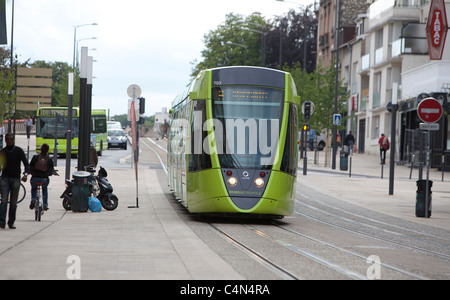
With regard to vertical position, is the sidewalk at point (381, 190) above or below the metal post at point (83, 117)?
below

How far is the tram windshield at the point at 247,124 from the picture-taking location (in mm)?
17094

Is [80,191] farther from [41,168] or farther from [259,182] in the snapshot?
[259,182]

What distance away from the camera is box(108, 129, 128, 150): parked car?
247 feet

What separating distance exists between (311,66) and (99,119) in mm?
42309

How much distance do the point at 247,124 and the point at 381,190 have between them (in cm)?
1645

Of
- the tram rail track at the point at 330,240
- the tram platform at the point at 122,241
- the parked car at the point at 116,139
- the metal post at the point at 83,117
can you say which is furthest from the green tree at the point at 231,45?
the tram rail track at the point at 330,240

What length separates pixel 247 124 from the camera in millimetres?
17234

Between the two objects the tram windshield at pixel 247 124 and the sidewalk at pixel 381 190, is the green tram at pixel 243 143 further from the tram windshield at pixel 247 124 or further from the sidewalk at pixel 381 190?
the sidewalk at pixel 381 190

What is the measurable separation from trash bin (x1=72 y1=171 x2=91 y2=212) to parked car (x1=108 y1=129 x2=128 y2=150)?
179 ft

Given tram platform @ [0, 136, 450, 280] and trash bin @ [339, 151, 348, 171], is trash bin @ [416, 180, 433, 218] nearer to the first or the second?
tram platform @ [0, 136, 450, 280]

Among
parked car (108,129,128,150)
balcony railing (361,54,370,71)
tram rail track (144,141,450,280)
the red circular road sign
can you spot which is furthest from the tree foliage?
tram rail track (144,141,450,280)

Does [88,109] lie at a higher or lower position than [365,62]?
lower

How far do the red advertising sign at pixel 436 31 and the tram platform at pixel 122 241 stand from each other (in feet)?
23.9

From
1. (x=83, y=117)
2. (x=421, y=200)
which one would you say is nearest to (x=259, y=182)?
(x=421, y=200)
